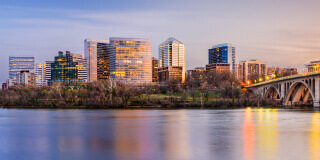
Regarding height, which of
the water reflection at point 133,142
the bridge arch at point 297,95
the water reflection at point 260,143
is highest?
the bridge arch at point 297,95

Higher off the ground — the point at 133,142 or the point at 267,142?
the point at 267,142

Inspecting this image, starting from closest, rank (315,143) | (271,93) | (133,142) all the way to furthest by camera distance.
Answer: (315,143) < (133,142) < (271,93)

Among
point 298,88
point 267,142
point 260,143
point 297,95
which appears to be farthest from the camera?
point 297,95

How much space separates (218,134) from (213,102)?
63.1 m

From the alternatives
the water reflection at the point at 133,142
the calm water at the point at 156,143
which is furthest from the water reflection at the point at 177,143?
the water reflection at the point at 133,142

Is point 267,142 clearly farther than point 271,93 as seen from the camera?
No

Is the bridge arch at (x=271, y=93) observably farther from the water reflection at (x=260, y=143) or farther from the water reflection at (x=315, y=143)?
the water reflection at (x=260, y=143)

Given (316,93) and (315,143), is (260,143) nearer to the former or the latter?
(315,143)

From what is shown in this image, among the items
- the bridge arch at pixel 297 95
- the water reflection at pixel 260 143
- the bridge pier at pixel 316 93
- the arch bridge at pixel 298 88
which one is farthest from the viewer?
the bridge arch at pixel 297 95

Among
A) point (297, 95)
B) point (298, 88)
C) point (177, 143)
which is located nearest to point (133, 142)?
point (177, 143)

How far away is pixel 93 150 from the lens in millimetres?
29188

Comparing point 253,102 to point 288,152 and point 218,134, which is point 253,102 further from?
point 288,152

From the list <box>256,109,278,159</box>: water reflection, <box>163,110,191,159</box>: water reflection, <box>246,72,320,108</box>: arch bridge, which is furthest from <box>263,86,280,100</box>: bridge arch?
<box>163,110,191,159</box>: water reflection

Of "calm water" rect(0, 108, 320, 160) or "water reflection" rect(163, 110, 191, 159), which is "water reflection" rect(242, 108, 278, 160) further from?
"water reflection" rect(163, 110, 191, 159)
